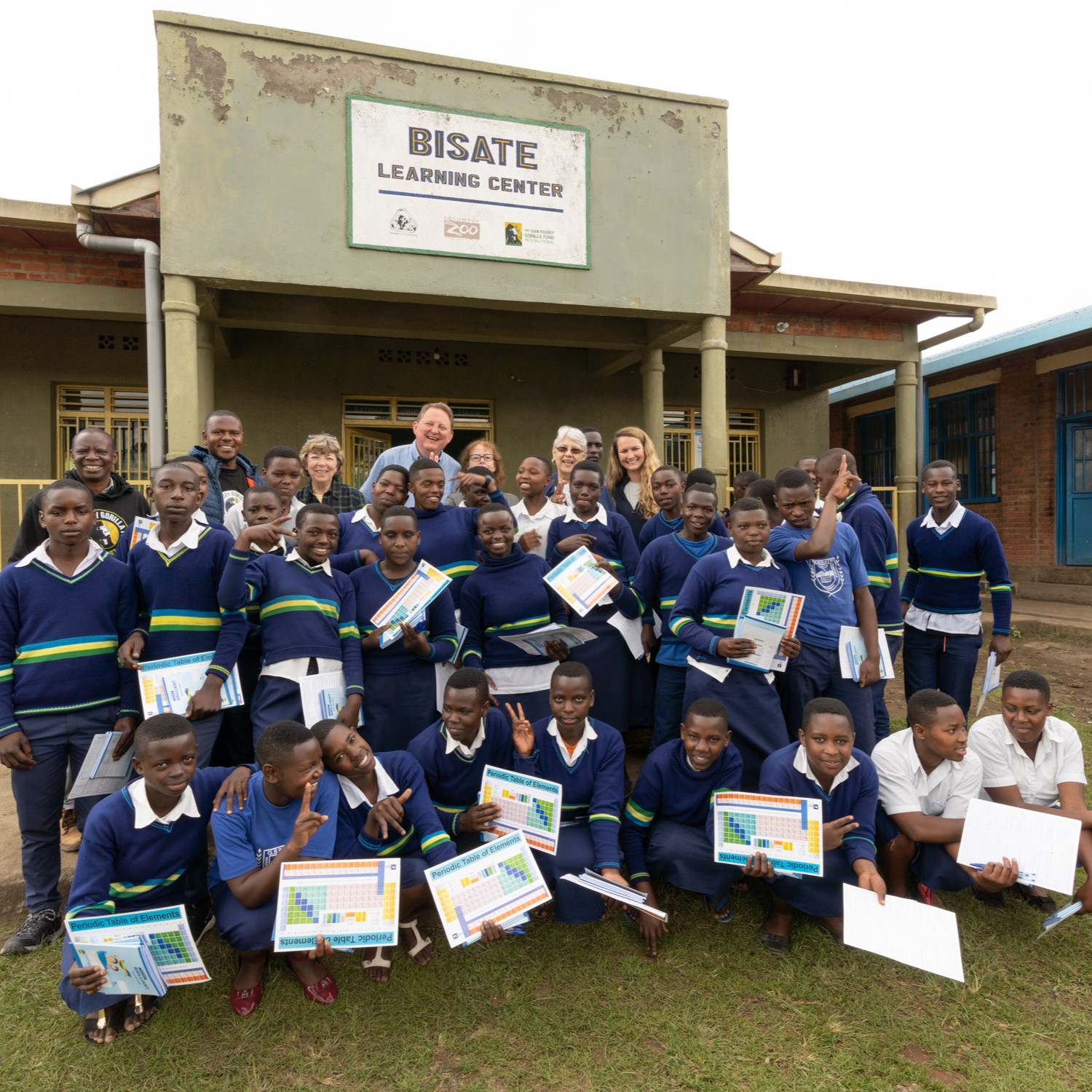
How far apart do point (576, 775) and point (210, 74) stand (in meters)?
6.39

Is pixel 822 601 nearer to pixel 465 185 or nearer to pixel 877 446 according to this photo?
pixel 465 185

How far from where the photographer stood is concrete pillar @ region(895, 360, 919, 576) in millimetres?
9609

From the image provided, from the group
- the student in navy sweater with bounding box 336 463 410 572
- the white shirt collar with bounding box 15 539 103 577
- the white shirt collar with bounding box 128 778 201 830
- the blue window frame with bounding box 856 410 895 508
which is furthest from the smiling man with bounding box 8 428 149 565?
the blue window frame with bounding box 856 410 895 508

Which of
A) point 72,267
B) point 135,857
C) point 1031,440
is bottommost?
point 135,857

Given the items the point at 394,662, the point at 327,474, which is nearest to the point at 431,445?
the point at 327,474

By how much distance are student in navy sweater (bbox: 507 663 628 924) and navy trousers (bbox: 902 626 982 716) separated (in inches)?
88.6

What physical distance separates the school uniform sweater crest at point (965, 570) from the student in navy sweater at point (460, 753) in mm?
2779

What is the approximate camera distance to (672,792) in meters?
3.12

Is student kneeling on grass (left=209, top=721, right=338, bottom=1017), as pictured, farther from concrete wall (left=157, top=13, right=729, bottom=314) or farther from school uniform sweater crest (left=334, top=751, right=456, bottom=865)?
concrete wall (left=157, top=13, right=729, bottom=314)

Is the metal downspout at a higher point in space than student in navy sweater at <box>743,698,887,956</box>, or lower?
higher

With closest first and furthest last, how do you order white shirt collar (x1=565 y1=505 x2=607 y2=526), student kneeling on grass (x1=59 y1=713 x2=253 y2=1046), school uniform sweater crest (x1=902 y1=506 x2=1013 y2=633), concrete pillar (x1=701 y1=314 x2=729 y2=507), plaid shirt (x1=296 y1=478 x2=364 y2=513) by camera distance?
student kneeling on grass (x1=59 y1=713 x2=253 y2=1046) < white shirt collar (x1=565 y1=505 x2=607 y2=526) < school uniform sweater crest (x1=902 y1=506 x2=1013 y2=633) < plaid shirt (x1=296 y1=478 x2=364 y2=513) < concrete pillar (x1=701 y1=314 x2=729 y2=507)

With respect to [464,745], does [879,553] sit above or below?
above

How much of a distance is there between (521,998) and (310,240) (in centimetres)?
609

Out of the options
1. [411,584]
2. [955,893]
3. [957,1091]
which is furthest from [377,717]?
[955,893]
